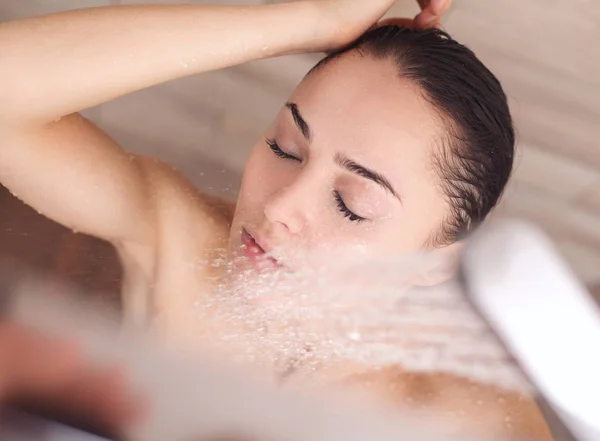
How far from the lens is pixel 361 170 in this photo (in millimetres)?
669

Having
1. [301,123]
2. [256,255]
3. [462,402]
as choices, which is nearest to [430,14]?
[301,123]

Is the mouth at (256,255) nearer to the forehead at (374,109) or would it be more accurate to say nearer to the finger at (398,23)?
the forehead at (374,109)

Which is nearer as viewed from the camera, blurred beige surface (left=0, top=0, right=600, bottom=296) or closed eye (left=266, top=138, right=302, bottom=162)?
closed eye (left=266, top=138, right=302, bottom=162)

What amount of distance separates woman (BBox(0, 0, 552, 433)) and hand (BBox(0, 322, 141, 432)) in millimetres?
212

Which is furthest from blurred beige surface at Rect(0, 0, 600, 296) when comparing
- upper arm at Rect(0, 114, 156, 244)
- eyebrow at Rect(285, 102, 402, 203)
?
eyebrow at Rect(285, 102, 402, 203)

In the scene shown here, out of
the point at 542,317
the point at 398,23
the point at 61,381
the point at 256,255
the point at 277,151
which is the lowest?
the point at 61,381

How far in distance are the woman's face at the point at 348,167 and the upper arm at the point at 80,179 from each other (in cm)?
14

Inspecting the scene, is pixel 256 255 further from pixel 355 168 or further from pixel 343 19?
pixel 343 19

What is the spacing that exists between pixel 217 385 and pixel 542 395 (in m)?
0.43

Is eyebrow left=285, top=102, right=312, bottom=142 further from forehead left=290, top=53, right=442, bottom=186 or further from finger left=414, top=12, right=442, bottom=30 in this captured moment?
finger left=414, top=12, right=442, bottom=30

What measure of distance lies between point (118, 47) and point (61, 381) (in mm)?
453

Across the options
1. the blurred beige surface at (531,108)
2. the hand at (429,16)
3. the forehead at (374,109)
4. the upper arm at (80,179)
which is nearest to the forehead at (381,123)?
the forehead at (374,109)

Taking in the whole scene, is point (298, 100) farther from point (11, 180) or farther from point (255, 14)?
point (11, 180)

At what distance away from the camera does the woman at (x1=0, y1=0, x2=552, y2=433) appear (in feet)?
2.13
